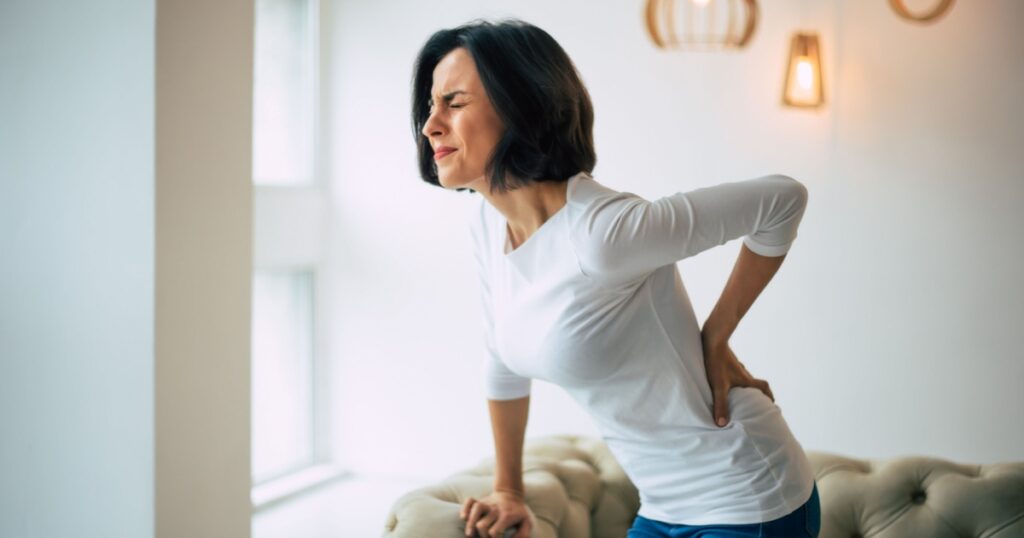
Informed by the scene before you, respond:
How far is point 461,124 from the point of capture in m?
1.56

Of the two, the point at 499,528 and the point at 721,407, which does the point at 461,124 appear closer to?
the point at 721,407

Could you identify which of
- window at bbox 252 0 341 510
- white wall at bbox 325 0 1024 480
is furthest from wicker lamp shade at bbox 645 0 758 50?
window at bbox 252 0 341 510

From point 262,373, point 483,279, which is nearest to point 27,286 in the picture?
point 483,279

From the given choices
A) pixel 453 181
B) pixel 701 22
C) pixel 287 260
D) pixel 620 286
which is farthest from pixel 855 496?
pixel 287 260

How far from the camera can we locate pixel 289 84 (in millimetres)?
4207

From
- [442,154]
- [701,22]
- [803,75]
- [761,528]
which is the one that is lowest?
[761,528]

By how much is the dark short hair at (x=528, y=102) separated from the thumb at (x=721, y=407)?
409 mm

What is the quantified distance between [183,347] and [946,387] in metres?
2.70

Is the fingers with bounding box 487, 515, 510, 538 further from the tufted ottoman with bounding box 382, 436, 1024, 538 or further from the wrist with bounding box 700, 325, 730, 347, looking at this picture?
the wrist with bounding box 700, 325, 730, 347

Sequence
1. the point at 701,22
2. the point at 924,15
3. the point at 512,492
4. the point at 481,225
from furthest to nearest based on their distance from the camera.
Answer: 1. the point at 701,22
2. the point at 924,15
3. the point at 512,492
4. the point at 481,225

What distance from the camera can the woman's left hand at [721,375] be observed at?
5.03 ft

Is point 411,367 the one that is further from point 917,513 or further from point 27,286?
point 917,513

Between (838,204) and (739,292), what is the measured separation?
2.21 meters

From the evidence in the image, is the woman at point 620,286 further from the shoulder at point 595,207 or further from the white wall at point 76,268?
the white wall at point 76,268
